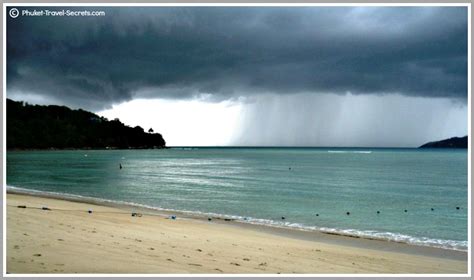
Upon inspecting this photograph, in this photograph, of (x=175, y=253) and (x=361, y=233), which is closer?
(x=175, y=253)

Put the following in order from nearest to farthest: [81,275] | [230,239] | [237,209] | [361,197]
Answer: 1. [81,275]
2. [230,239]
3. [237,209]
4. [361,197]

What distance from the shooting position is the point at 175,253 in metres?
8.20

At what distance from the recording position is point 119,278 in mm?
6656

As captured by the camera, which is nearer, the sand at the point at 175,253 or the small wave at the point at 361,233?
Answer: the sand at the point at 175,253

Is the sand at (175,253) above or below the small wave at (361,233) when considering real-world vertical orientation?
above

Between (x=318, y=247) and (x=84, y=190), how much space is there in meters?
19.5

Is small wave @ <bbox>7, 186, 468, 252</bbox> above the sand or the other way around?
the other way around

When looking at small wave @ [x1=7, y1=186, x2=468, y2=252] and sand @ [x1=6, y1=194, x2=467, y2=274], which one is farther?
small wave @ [x1=7, y1=186, x2=468, y2=252]

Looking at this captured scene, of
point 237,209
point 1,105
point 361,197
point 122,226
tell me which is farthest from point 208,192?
point 1,105

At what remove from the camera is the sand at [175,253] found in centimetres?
706

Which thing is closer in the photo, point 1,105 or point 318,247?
point 1,105

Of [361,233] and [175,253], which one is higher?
[175,253]

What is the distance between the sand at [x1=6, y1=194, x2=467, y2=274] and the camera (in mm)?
7059

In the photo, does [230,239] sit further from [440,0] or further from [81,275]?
[440,0]
